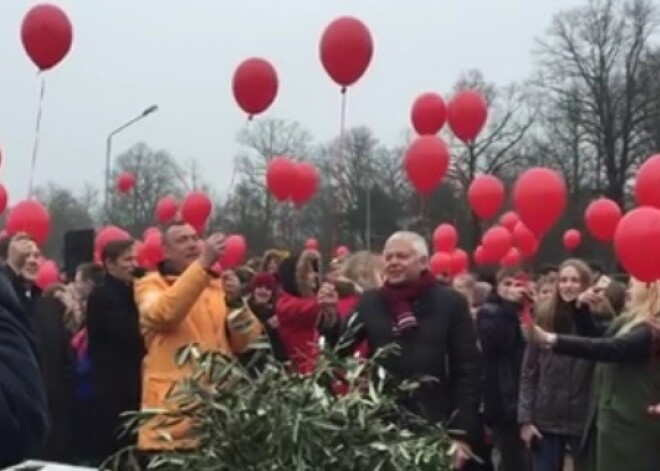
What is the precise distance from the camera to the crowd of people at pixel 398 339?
6.23 metres

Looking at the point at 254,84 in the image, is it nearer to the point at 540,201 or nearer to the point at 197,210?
the point at 540,201

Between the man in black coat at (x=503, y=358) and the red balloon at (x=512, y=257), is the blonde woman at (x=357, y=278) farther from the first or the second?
the red balloon at (x=512, y=257)

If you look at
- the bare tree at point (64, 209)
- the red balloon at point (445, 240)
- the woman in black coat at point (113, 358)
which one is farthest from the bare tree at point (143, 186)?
the woman in black coat at point (113, 358)

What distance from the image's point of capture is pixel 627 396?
6711mm

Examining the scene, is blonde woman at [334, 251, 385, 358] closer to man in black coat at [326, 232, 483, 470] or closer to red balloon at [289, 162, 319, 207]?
man in black coat at [326, 232, 483, 470]

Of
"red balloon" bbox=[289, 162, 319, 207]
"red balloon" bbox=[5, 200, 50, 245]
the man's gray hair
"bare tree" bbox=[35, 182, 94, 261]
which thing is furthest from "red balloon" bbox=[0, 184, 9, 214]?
"bare tree" bbox=[35, 182, 94, 261]

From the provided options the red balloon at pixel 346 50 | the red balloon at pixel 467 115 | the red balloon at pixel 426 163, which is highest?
the red balloon at pixel 346 50

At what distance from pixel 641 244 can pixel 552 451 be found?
1.97 m

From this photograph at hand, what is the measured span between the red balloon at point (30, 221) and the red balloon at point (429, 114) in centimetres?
399

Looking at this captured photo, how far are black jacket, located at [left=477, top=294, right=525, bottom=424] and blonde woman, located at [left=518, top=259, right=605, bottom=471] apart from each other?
0.54 meters

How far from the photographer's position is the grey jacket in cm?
831

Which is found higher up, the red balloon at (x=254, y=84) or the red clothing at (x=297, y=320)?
the red balloon at (x=254, y=84)

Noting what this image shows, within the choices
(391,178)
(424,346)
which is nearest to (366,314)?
(424,346)

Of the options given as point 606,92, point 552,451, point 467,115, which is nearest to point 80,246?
point 467,115
